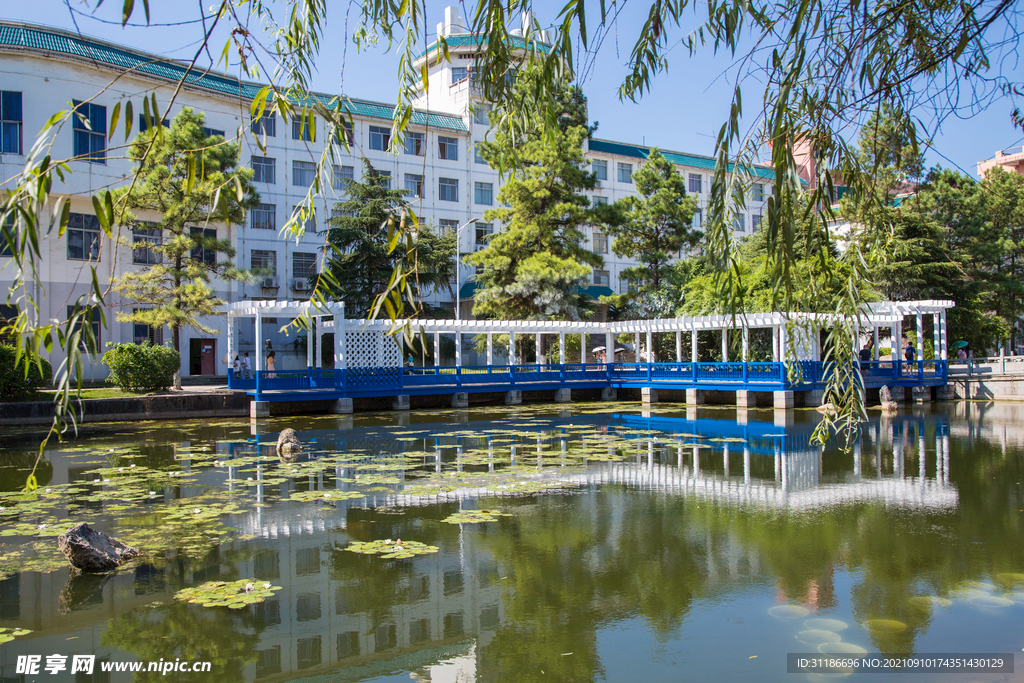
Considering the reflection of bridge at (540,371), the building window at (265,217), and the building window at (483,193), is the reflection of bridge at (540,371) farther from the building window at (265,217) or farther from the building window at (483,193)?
the building window at (483,193)

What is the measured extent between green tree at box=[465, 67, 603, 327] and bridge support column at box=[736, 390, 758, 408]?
6618 mm

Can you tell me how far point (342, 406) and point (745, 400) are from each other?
10398mm

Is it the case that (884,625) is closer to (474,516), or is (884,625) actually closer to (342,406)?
(474,516)

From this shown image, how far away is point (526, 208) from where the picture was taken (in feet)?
80.2

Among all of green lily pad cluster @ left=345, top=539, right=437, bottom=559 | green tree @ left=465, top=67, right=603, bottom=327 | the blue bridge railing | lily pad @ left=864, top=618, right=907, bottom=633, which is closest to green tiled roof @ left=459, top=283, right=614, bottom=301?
green tree @ left=465, top=67, right=603, bottom=327

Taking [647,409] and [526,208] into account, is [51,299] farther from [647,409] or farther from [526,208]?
[647,409]

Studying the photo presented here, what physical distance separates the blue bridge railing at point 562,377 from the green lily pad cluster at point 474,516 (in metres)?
11.8

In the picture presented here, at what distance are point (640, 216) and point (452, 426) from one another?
14852mm

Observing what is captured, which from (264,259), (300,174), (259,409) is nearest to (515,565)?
(259,409)

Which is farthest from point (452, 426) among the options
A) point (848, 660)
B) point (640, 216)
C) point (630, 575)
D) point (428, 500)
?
point (640, 216)

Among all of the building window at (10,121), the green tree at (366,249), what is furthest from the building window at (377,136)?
the building window at (10,121)

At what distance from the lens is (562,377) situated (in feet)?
74.1

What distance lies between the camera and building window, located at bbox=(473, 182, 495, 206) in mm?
34406

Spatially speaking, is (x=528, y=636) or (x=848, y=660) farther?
(x=528, y=636)
